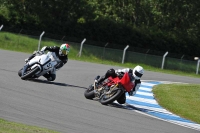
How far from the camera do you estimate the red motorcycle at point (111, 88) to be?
1502cm

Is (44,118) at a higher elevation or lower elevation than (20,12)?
lower

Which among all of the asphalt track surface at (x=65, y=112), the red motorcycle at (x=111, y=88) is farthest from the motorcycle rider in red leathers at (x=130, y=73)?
the asphalt track surface at (x=65, y=112)

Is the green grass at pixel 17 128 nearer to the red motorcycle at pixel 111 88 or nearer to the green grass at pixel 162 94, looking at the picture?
the green grass at pixel 162 94

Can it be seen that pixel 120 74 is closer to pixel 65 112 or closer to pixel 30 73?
pixel 65 112

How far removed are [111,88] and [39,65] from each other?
11.2 ft

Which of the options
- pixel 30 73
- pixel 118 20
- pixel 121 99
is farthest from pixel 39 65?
pixel 118 20

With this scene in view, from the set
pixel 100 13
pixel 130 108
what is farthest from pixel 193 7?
pixel 130 108

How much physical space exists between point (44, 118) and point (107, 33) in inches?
1412

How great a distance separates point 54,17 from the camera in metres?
45.1

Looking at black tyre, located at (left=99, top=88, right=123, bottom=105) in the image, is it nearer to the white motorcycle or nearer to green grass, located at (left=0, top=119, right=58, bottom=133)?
the white motorcycle

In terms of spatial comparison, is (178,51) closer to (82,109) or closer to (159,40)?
(159,40)

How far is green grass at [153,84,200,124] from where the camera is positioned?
16469 mm

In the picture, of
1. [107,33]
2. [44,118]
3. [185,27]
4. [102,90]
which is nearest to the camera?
[44,118]

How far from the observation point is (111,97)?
1506 centimetres
